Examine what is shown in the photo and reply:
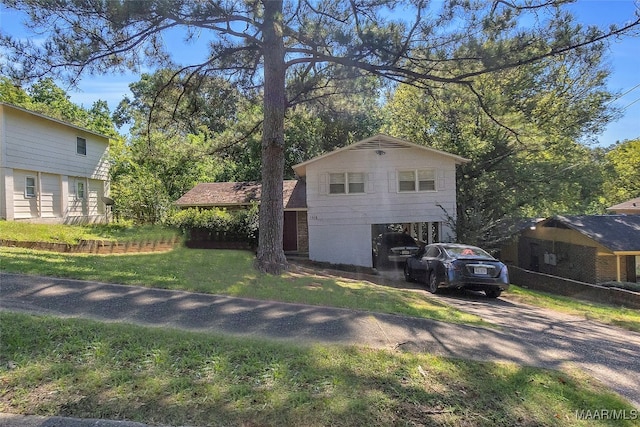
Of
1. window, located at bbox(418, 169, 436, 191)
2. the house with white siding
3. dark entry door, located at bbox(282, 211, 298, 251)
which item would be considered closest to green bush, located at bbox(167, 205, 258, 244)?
the house with white siding

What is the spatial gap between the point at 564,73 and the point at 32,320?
25.0 meters

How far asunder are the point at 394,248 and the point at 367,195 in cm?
278

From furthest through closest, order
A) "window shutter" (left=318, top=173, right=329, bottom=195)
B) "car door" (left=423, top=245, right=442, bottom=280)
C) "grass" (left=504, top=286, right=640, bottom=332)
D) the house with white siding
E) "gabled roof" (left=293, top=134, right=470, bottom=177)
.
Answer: "window shutter" (left=318, top=173, right=329, bottom=195)
the house with white siding
"gabled roof" (left=293, top=134, right=470, bottom=177)
"car door" (left=423, top=245, right=442, bottom=280)
"grass" (left=504, top=286, right=640, bottom=332)

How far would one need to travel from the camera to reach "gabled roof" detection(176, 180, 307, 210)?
836 inches

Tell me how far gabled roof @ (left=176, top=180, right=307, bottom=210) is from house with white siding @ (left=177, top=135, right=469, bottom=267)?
1902 mm

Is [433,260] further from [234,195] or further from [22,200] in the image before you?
[22,200]

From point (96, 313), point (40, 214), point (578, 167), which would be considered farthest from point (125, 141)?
point (578, 167)

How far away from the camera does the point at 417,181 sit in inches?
722

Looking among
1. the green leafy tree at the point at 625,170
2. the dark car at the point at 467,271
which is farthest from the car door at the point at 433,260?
the green leafy tree at the point at 625,170

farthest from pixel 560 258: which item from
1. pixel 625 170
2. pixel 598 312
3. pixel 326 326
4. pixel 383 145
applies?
pixel 625 170

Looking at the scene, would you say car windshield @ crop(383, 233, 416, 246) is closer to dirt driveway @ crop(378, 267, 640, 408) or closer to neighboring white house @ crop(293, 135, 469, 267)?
neighboring white house @ crop(293, 135, 469, 267)

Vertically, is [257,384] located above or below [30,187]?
below

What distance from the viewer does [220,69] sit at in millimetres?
12312

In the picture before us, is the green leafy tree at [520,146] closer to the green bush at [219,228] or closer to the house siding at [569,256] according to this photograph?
the house siding at [569,256]
